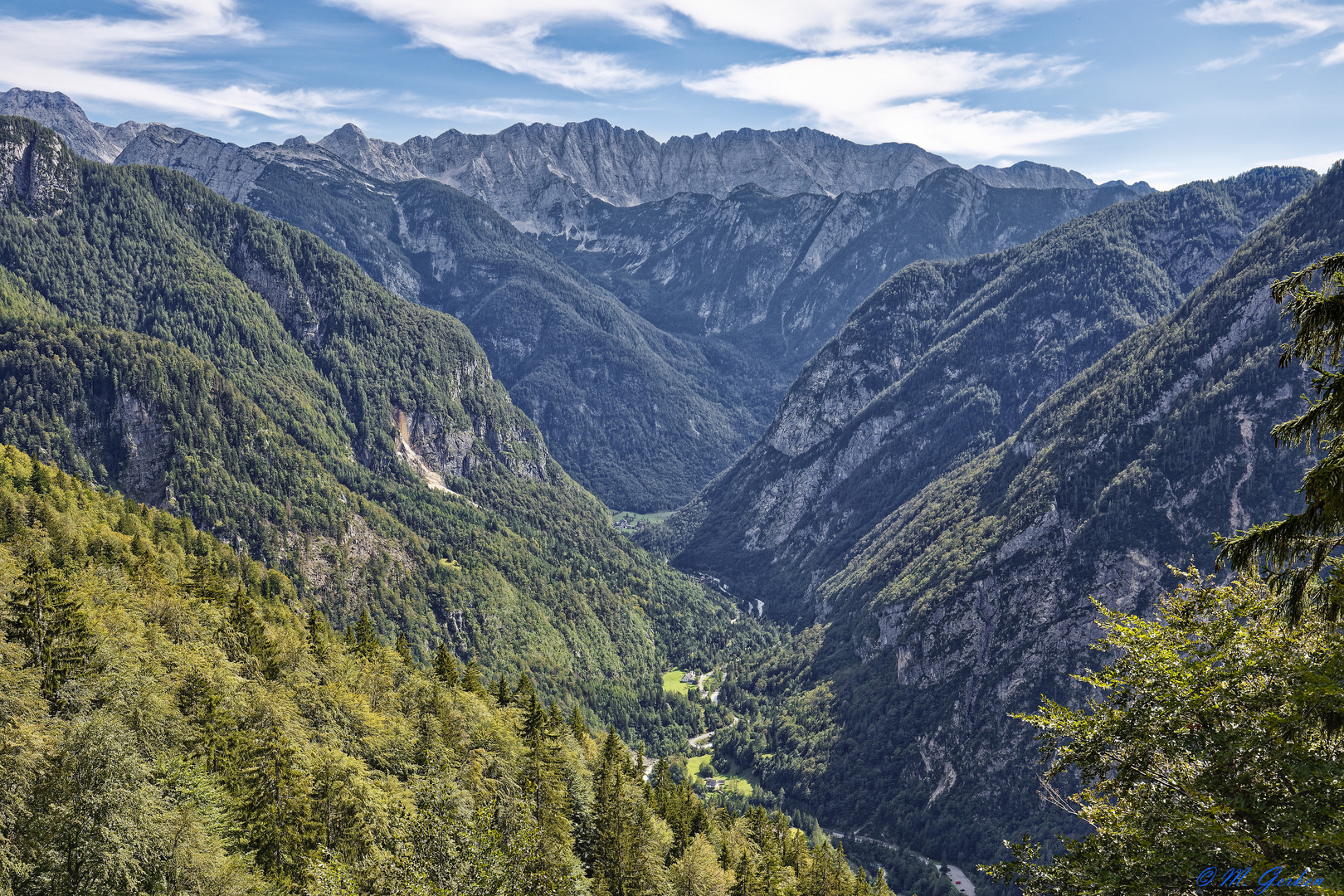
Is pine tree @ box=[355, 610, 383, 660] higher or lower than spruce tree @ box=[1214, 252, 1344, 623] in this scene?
lower

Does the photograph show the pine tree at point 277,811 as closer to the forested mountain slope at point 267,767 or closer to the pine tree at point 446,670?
the forested mountain slope at point 267,767

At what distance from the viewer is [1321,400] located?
20.5 meters

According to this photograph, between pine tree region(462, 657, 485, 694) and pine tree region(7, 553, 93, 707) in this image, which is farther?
pine tree region(462, 657, 485, 694)

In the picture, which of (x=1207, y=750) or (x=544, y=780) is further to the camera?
(x=544, y=780)

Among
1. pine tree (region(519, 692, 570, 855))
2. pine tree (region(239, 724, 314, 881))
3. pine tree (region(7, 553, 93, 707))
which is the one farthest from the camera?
pine tree (region(519, 692, 570, 855))

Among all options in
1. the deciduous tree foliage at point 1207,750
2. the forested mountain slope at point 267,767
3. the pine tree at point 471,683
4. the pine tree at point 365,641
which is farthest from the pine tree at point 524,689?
the deciduous tree foliage at point 1207,750

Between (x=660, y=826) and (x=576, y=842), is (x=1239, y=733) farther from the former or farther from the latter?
(x=660, y=826)

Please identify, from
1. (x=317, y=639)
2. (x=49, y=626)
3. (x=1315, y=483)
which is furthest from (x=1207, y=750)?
(x=317, y=639)

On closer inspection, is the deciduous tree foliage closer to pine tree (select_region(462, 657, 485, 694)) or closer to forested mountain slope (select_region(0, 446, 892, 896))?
forested mountain slope (select_region(0, 446, 892, 896))

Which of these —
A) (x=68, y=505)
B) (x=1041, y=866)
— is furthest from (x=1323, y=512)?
(x=68, y=505)

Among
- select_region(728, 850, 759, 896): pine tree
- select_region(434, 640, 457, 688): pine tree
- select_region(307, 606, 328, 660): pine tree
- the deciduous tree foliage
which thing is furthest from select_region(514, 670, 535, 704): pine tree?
the deciduous tree foliage

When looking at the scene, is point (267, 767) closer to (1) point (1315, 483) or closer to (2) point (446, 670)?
(2) point (446, 670)

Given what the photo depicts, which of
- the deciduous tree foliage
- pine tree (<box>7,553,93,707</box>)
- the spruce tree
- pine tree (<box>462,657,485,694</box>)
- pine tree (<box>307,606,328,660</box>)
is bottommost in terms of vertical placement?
pine tree (<box>462,657,485,694</box>)

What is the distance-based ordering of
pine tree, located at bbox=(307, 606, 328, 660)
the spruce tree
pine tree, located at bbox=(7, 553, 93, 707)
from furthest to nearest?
pine tree, located at bbox=(307, 606, 328, 660) → pine tree, located at bbox=(7, 553, 93, 707) → the spruce tree
